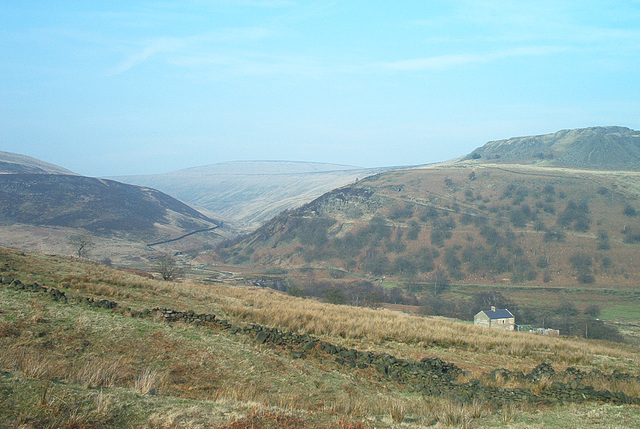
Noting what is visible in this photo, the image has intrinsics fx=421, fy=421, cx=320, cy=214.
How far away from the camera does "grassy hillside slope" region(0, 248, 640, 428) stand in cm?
651

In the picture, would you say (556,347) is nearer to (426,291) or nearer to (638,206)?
(426,291)

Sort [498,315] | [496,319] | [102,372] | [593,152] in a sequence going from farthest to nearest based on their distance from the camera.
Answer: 1. [593,152]
2. [498,315]
3. [496,319]
4. [102,372]

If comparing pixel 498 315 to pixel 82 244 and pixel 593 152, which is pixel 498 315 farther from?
pixel 593 152

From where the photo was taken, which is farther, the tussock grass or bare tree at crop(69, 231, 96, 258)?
bare tree at crop(69, 231, 96, 258)

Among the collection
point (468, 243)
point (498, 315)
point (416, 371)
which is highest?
point (416, 371)

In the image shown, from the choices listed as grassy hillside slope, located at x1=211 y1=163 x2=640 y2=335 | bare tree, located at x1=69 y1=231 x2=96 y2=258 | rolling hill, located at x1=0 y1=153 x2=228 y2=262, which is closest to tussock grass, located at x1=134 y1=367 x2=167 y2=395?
grassy hillside slope, located at x1=211 y1=163 x2=640 y2=335

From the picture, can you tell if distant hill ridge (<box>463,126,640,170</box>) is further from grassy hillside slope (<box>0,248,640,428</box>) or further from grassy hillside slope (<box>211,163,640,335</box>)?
grassy hillside slope (<box>0,248,640,428</box>)

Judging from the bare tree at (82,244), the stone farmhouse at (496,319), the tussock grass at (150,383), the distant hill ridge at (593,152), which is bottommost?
the stone farmhouse at (496,319)

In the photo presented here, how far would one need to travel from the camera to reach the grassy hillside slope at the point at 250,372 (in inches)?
256

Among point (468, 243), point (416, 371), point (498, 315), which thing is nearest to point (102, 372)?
point (416, 371)

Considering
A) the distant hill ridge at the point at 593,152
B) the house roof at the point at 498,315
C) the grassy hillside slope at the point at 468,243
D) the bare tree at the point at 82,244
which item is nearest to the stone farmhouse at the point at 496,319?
the house roof at the point at 498,315

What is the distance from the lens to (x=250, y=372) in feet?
35.3

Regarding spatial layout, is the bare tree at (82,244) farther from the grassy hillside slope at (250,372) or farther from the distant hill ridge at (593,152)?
the distant hill ridge at (593,152)

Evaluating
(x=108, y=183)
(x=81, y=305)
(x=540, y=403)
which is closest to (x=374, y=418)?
(x=540, y=403)
